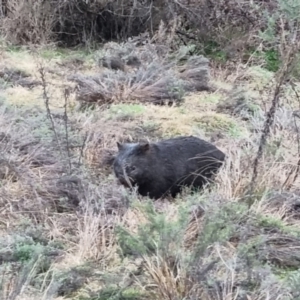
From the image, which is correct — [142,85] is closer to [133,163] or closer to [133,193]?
[133,163]

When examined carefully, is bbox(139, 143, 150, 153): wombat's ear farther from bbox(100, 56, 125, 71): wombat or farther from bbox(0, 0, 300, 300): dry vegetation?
bbox(100, 56, 125, 71): wombat

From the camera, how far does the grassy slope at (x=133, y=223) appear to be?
4512 mm

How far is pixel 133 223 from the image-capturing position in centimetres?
544

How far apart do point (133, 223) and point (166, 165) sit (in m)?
1.79

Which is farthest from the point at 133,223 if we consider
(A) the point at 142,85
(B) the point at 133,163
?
(A) the point at 142,85

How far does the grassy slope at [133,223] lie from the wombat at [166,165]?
212 millimetres

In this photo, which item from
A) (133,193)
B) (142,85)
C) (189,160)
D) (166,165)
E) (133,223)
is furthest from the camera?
(142,85)

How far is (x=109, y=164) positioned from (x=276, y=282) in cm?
330

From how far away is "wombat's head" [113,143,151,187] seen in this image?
6.93 meters

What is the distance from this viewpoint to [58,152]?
7.35 metres

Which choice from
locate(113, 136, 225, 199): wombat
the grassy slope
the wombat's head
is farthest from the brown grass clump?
the wombat's head

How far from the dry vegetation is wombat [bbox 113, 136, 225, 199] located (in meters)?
0.25

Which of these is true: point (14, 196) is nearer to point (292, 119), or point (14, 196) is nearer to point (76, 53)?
point (292, 119)

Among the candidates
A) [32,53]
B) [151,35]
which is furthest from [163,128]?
[151,35]
